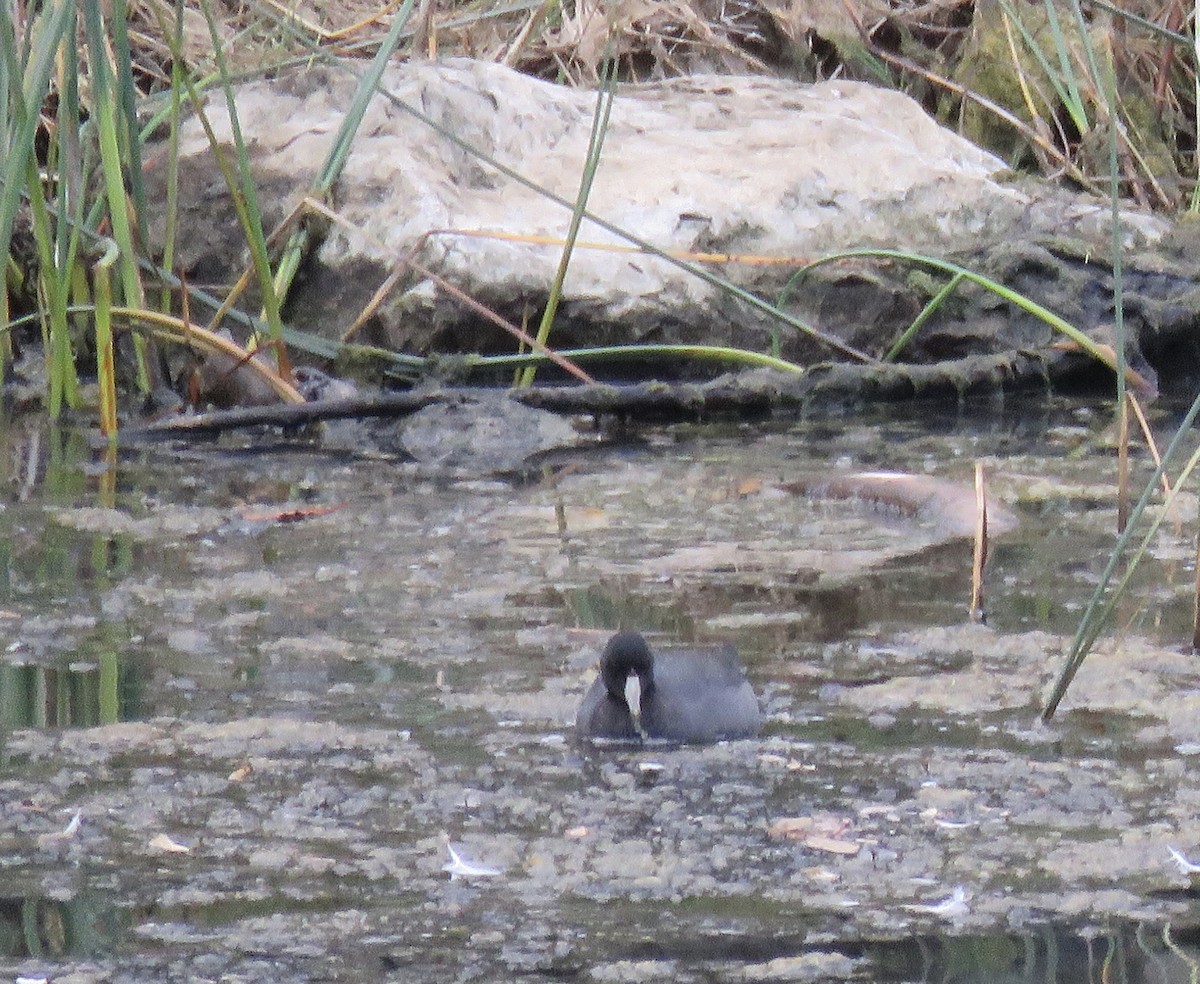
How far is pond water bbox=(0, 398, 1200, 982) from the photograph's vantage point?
2.15 m

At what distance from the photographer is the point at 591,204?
6262 millimetres

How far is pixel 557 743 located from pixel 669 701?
0.52 feet

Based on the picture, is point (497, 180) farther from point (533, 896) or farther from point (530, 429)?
point (533, 896)

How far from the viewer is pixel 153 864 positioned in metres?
2.35

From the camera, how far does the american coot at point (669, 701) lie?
2850 millimetres

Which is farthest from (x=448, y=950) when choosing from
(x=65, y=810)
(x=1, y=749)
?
(x=1, y=749)

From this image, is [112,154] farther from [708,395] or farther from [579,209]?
[708,395]

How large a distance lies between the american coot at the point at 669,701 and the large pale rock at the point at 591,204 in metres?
2.89

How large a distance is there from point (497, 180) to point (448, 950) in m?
4.59

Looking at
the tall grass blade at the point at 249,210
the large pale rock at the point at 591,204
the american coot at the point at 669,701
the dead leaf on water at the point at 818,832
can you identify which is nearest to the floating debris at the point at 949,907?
the dead leaf on water at the point at 818,832

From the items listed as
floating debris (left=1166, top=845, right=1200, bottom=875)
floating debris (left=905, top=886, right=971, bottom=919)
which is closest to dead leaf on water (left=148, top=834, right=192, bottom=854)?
floating debris (left=905, top=886, right=971, bottom=919)

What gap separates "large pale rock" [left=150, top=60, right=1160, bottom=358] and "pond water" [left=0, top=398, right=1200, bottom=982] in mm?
1340

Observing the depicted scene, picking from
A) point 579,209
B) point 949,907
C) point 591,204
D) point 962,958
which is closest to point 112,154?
point 579,209

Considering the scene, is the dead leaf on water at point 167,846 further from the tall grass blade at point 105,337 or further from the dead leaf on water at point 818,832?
the tall grass blade at point 105,337
